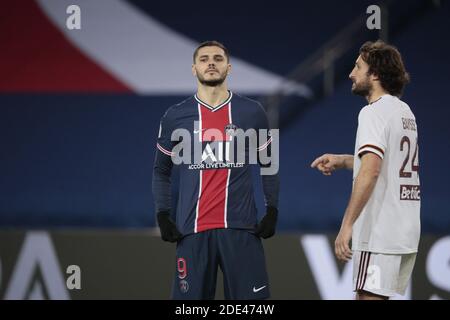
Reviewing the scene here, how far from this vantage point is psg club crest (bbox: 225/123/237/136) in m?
4.20

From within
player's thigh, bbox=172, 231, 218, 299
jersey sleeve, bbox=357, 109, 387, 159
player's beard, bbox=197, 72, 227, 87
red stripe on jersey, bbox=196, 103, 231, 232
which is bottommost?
player's thigh, bbox=172, 231, 218, 299

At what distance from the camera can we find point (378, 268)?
357cm

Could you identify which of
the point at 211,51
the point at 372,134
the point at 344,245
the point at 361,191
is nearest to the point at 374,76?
the point at 372,134

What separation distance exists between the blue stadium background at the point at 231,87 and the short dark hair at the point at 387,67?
3740 mm

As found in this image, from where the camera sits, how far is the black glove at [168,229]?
4172 millimetres

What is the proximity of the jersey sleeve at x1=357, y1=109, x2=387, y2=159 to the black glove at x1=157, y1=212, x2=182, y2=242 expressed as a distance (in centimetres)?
111

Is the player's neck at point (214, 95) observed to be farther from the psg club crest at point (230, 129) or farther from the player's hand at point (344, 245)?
Result: the player's hand at point (344, 245)

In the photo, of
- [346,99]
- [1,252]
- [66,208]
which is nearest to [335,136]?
[346,99]

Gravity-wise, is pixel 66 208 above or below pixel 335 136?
below

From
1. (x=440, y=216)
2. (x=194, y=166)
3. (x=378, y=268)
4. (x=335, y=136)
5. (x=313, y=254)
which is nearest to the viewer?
(x=378, y=268)

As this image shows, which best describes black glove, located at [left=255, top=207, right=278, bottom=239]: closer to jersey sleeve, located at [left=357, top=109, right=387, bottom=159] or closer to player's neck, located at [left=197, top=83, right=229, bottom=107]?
player's neck, located at [left=197, top=83, right=229, bottom=107]

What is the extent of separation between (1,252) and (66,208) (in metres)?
1.38

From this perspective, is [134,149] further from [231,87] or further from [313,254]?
[313,254]

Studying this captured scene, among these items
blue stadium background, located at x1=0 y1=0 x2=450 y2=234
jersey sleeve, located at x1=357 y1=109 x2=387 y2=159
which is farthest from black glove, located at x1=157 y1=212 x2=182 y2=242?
blue stadium background, located at x1=0 y1=0 x2=450 y2=234
